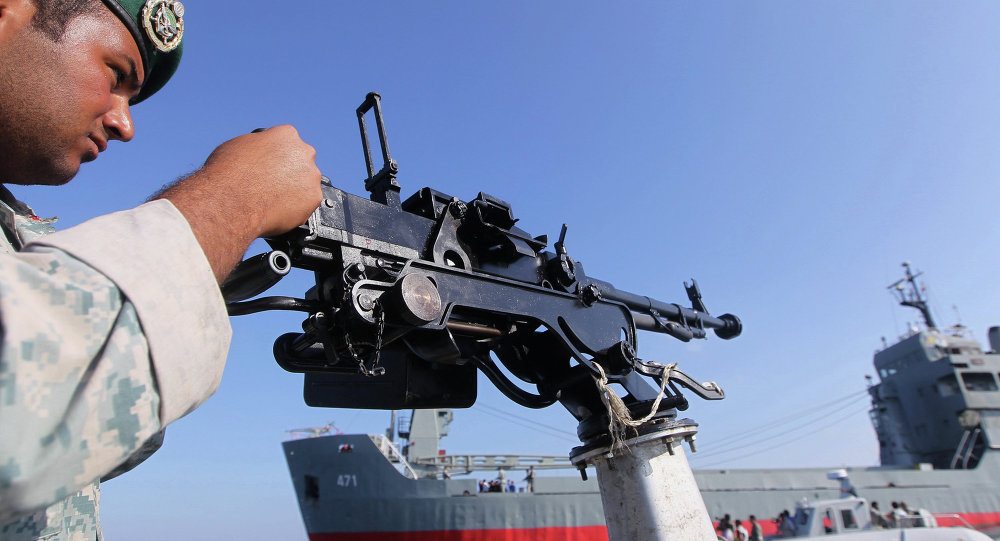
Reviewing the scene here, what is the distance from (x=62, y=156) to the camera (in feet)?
3.31

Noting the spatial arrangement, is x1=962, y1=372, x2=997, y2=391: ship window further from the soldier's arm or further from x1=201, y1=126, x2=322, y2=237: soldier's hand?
the soldier's arm

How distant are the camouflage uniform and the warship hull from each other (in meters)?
16.8

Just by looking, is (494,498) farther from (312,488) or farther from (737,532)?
(737,532)

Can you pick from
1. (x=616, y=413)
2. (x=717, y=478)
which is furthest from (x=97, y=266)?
(x=717, y=478)

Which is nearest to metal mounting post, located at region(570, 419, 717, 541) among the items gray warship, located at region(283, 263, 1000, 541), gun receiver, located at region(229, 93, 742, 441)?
gun receiver, located at region(229, 93, 742, 441)

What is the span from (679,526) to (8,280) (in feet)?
8.84

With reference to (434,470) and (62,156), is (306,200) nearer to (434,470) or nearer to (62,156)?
(62,156)

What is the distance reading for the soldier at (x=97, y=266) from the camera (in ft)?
1.80

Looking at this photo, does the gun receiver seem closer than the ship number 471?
Yes

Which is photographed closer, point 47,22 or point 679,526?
point 47,22

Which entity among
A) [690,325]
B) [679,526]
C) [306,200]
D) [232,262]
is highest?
[690,325]

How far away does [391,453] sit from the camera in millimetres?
17312

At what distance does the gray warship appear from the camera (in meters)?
16.2

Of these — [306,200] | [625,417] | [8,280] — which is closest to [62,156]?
[306,200]
